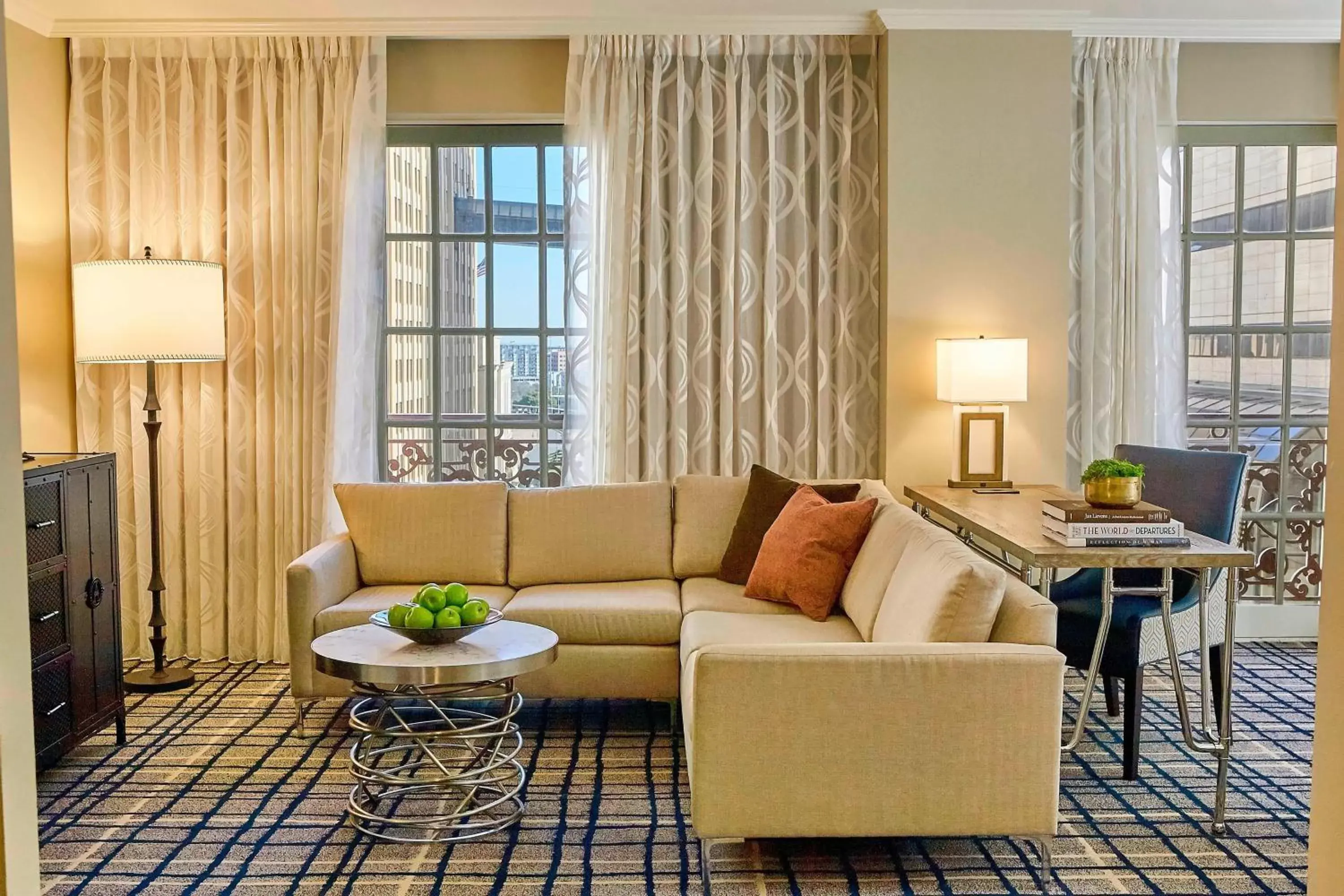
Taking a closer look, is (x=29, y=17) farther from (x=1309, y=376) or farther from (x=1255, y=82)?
(x=1309, y=376)

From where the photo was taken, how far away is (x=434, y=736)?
10.7ft

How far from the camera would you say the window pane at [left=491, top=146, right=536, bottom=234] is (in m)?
5.13

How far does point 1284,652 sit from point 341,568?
388 cm

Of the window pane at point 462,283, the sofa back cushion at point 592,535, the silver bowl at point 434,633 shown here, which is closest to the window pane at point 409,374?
the window pane at point 462,283

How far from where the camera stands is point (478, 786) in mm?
3367

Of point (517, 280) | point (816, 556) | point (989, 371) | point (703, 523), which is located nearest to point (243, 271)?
point (517, 280)

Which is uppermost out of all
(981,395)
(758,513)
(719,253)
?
(719,253)

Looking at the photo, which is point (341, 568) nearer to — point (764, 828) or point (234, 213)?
point (234, 213)

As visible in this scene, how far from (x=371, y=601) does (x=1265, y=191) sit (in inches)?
161

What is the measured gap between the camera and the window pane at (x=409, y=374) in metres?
5.17

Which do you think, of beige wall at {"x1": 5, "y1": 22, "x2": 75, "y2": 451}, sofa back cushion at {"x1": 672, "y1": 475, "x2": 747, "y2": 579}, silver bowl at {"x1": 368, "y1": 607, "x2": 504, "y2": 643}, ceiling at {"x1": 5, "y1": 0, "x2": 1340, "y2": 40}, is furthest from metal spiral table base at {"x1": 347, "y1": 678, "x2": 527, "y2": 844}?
ceiling at {"x1": 5, "y1": 0, "x2": 1340, "y2": 40}

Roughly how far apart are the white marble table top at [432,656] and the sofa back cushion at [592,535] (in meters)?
1.02

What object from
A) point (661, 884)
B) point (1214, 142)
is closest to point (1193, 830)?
point (661, 884)

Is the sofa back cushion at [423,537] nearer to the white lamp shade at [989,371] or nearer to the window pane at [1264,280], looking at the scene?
the white lamp shade at [989,371]
